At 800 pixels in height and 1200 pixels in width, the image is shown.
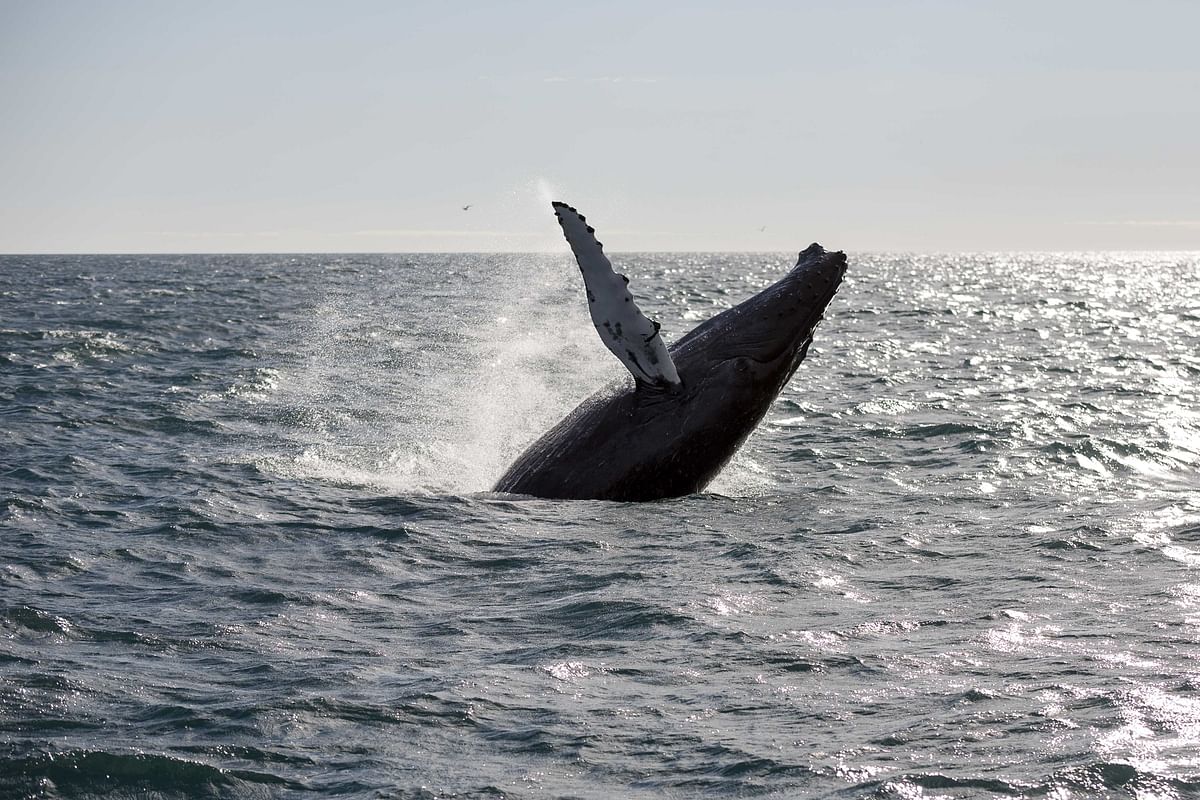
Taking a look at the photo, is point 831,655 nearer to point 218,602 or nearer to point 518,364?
point 218,602

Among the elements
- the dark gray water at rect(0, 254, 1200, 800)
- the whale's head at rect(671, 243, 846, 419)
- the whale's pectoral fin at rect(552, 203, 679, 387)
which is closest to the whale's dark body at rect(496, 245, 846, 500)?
the whale's head at rect(671, 243, 846, 419)

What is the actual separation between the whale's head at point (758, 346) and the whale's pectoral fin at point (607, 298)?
2.30ft

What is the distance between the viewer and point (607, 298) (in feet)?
29.3

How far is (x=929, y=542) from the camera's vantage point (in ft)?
29.1

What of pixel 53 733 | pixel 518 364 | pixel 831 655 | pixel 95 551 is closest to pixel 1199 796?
pixel 831 655

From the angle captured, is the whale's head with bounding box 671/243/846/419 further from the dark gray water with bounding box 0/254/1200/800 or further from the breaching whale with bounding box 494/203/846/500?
the dark gray water with bounding box 0/254/1200/800

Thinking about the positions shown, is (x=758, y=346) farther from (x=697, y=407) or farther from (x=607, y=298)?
(x=607, y=298)

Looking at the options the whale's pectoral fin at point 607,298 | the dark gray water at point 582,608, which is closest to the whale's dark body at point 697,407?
the dark gray water at point 582,608

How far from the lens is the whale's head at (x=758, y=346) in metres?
9.82

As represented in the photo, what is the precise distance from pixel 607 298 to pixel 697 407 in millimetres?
1313

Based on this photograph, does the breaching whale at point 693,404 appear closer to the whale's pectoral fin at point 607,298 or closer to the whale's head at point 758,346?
the whale's head at point 758,346

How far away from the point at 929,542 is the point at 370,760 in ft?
16.5

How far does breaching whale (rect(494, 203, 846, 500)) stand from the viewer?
981 centimetres

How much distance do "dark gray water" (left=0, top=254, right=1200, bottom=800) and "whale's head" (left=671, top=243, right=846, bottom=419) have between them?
89 centimetres
